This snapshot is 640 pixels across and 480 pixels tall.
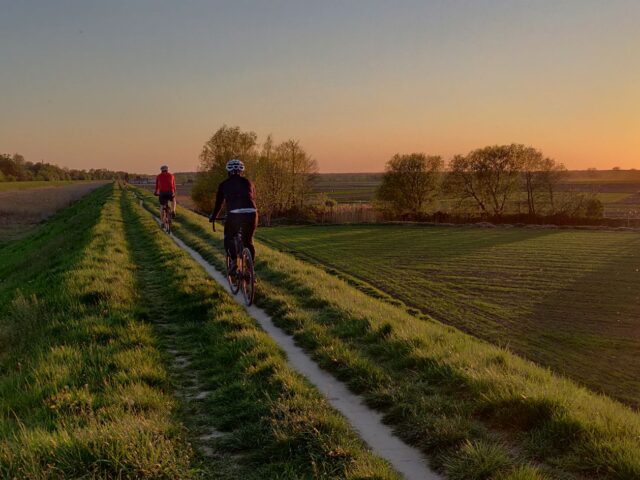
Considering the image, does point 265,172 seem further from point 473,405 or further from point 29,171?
point 29,171

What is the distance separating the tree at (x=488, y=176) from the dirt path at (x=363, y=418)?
60.3 metres

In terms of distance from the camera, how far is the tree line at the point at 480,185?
58562 millimetres

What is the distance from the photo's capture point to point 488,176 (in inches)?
2490

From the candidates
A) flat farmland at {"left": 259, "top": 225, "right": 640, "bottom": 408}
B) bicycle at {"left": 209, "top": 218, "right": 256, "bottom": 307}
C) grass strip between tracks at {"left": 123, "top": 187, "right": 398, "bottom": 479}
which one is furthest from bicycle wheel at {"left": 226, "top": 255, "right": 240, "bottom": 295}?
flat farmland at {"left": 259, "top": 225, "right": 640, "bottom": 408}

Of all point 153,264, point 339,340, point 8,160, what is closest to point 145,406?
point 339,340

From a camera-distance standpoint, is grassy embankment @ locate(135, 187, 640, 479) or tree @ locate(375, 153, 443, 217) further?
tree @ locate(375, 153, 443, 217)

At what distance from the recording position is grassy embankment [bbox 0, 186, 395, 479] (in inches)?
137

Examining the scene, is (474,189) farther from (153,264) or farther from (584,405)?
(584,405)

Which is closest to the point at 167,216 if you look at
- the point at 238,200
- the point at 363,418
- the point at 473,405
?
the point at 238,200

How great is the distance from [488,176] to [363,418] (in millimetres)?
64135

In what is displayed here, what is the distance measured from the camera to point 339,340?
6.91 m

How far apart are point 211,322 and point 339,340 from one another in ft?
7.75

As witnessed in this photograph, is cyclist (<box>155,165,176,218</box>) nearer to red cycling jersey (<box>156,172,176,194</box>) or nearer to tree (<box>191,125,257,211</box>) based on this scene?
red cycling jersey (<box>156,172,176,194</box>)

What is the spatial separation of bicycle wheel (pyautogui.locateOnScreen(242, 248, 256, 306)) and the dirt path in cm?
202
